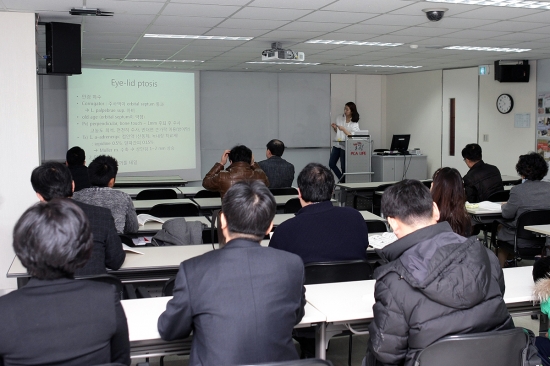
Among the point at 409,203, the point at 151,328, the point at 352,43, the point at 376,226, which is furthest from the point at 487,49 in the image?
the point at 151,328

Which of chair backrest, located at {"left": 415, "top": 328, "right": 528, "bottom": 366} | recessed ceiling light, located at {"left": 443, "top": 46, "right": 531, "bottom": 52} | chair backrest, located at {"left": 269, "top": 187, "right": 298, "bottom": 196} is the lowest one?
chair backrest, located at {"left": 415, "top": 328, "right": 528, "bottom": 366}

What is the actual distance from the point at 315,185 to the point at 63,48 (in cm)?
351

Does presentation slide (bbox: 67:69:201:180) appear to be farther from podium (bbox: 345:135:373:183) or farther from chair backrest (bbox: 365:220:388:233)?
chair backrest (bbox: 365:220:388:233)

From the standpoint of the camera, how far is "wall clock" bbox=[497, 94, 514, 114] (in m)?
9.73

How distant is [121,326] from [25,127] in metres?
3.86

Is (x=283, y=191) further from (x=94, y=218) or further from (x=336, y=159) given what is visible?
(x=336, y=159)

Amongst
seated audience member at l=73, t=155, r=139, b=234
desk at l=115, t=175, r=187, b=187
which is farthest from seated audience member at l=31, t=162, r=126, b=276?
desk at l=115, t=175, r=187, b=187

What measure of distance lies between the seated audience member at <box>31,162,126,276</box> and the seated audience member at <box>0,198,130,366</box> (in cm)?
145

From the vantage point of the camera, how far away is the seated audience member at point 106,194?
3.98 meters

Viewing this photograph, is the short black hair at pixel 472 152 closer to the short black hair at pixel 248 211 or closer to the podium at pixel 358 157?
the short black hair at pixel 248 211

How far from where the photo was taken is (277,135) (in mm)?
11922

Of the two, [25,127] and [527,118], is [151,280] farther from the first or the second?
[527,118]

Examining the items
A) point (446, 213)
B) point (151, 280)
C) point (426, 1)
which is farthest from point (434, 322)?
point (426, 1)

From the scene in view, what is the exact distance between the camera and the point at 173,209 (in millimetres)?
5355
